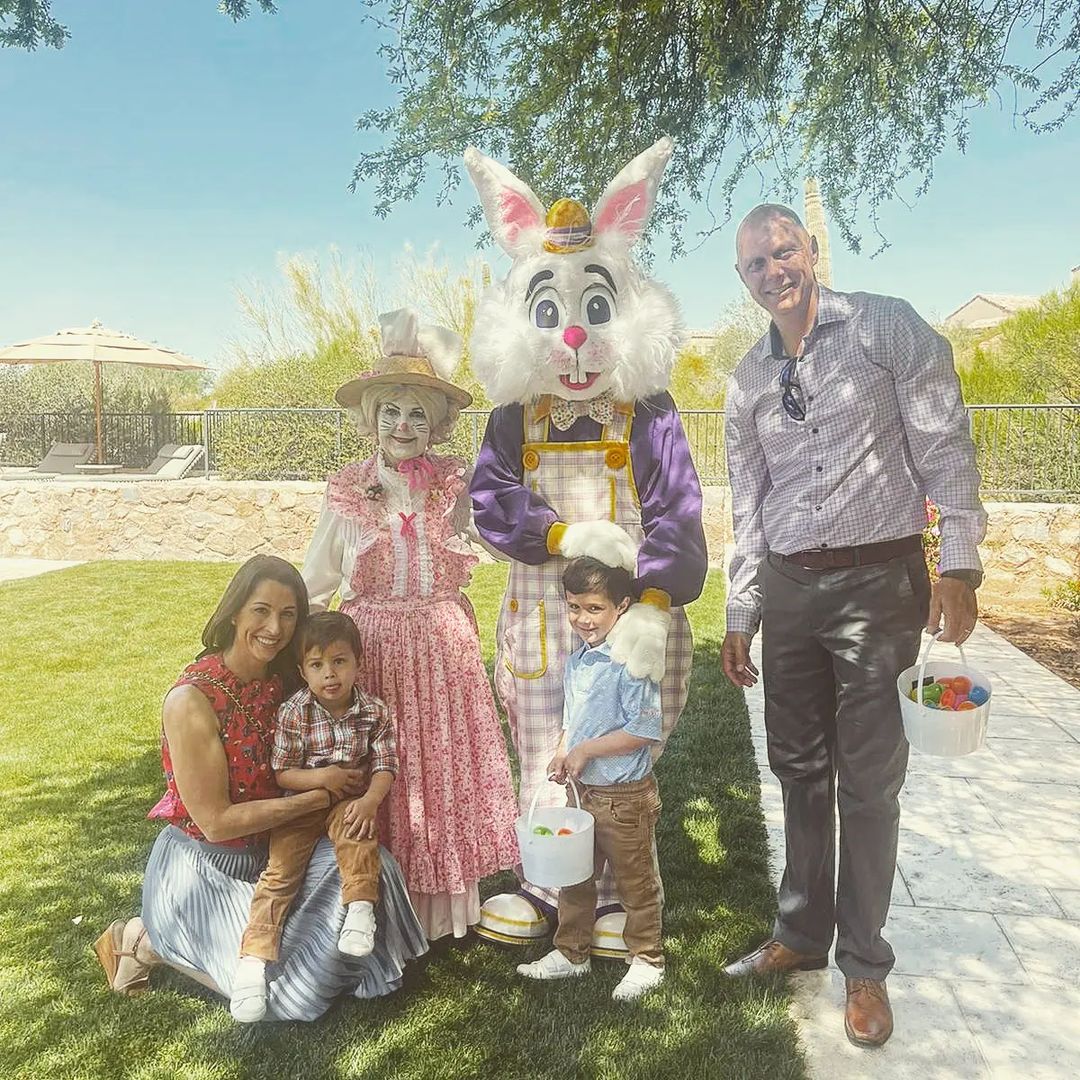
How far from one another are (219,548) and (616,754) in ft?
34.8

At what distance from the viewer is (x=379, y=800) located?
2.72 meters

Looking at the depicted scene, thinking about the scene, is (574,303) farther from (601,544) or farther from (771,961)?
(771,961)

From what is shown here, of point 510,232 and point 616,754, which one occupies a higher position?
point 510,232

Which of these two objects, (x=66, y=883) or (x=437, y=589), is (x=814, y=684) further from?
(x=66, y=883)

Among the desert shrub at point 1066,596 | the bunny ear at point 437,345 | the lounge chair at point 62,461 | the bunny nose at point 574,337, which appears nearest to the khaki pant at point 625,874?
the bunny nose at point 574,337

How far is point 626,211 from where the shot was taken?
3064 millimetres

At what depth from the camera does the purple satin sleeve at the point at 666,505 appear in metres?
2.82

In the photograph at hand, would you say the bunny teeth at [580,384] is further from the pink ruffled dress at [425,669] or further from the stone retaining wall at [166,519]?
the stone retaining wall at [166,519]

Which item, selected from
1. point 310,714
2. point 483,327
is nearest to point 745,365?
point 483,327

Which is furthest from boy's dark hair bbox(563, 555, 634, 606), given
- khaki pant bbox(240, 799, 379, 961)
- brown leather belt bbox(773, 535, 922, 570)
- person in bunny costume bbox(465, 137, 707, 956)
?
khaki pant bbox(240, 799, 379, 961)

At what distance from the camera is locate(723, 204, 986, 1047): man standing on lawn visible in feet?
8.05

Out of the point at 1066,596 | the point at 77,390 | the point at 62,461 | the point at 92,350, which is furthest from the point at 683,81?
the point at 77,390

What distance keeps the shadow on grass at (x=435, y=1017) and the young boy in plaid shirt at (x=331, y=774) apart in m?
0.28

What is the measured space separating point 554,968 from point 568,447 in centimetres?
160
